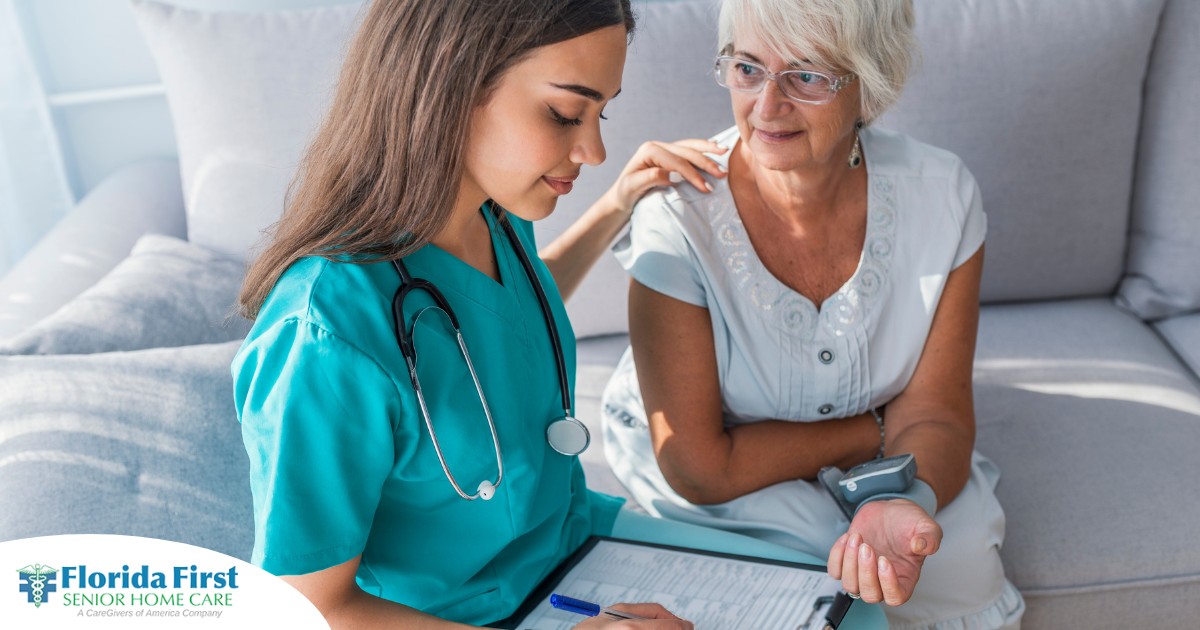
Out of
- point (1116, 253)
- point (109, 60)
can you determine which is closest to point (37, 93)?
point (109, 60)

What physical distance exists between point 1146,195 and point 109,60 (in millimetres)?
2217

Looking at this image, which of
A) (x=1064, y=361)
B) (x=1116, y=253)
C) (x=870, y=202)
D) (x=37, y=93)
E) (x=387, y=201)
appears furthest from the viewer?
(x=37, y=93)

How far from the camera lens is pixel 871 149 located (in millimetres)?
1613

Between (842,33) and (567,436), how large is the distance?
2.09 ft

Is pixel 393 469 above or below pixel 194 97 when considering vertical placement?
below

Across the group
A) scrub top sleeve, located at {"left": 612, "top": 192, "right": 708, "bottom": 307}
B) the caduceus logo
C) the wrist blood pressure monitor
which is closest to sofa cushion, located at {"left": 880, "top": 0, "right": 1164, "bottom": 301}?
scrub top sleeve, located at {"left": 612, "top": 192, "right": 708, "bottom": 307}

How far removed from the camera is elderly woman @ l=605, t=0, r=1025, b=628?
1.46 metres

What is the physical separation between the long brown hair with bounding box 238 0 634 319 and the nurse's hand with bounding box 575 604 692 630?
0.41 m

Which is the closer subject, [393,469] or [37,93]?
[393,469]

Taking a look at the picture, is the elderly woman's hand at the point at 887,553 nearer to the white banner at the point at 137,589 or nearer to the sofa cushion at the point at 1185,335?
the white banner at the point at 137,589

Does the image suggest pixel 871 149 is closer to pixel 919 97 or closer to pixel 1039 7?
pixel 919 97

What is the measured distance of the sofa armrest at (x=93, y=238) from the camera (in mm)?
1898

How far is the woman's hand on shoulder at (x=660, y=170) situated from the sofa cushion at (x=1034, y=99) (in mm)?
650

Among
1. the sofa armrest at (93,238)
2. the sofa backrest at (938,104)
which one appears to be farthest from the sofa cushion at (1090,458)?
the sofa armrest at (93,238)
